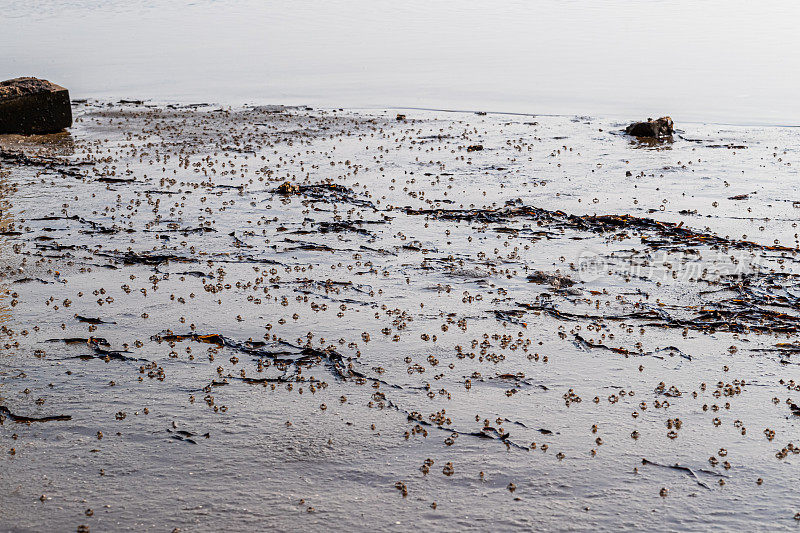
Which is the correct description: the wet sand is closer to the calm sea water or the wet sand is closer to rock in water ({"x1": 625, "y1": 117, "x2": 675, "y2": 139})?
rock in water ({"x1": 625, "y1": 117, "x2": 675, "y2": 139})

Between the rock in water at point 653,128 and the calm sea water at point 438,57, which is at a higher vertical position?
the calm sea water at point 438,57

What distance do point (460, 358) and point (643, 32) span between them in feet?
167

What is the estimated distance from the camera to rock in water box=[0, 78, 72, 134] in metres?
22.5

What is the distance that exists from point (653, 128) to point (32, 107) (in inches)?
715

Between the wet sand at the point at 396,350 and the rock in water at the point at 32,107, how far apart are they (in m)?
5.70

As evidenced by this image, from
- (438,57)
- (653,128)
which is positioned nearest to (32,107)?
(653,128)

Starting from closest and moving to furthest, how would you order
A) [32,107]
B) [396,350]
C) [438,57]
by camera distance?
[396,350], [32,107], [438,57]

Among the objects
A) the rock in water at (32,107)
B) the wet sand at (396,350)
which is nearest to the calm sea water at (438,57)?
the rock in water at (32,107)

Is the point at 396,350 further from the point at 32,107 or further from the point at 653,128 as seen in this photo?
the point at 32,107

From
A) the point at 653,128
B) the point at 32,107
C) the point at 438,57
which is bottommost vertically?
the point at 653,128

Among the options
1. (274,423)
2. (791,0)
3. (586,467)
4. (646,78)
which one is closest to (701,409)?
(586,467)

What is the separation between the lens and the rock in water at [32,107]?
73.9ft

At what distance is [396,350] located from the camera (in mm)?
9312

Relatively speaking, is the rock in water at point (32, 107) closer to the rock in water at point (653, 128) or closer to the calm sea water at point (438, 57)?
the calm sea water at point (438, 57)
